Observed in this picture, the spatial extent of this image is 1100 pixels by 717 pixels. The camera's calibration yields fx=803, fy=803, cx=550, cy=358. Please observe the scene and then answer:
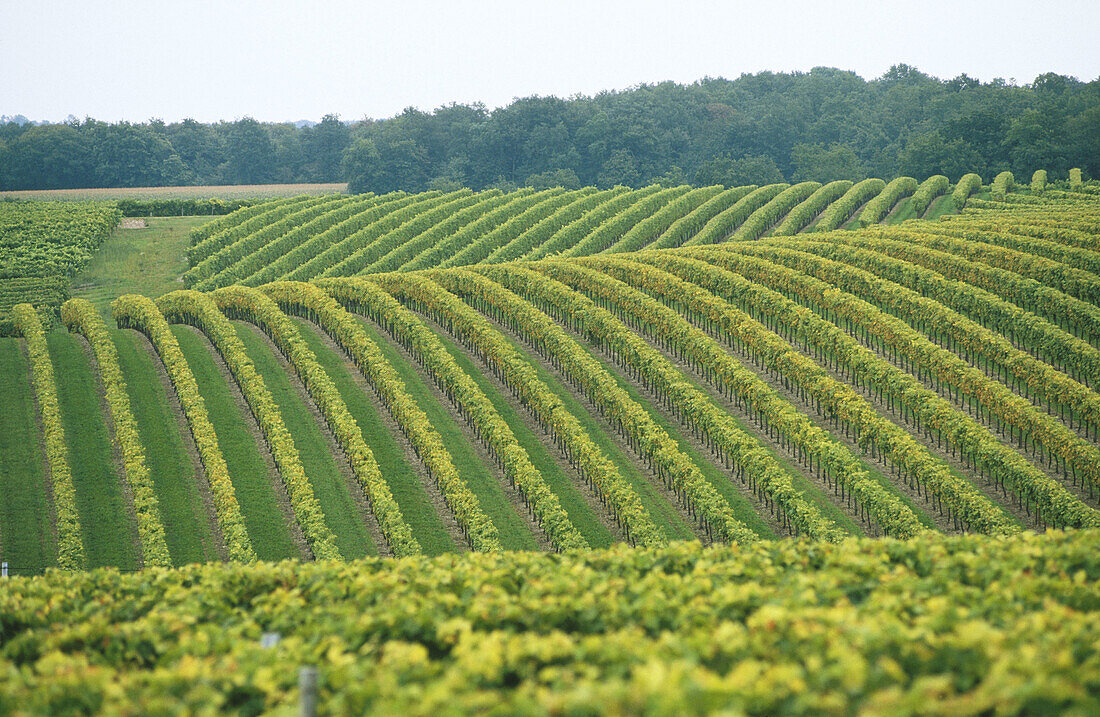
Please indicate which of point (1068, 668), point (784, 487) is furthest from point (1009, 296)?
point (1068, 668)

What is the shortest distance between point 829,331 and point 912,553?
28.6m

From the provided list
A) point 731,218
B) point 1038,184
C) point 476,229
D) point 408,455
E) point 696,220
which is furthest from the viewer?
point 1038,184

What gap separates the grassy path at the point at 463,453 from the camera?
31.0 m

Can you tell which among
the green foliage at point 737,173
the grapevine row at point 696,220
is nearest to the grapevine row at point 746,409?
the grapevine row at point 696,220

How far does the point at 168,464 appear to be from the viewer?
3475 centimetres

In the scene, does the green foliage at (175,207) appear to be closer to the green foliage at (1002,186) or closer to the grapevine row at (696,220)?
the grapevine row at (696,220)

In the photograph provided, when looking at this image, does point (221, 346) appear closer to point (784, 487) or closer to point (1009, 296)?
point (784, 487)

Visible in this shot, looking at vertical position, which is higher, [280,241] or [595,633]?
[280,241]

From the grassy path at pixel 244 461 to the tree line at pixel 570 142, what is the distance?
4158 inches

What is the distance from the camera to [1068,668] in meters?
8.52

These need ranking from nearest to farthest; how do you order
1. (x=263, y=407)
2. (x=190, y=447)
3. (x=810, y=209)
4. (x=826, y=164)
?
1. (x=190, y=447)
2. (x=263, y=407)
3. (x=810, y=209)
4. (x=826, y=164)

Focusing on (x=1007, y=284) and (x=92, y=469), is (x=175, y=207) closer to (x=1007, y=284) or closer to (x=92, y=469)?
(x=92, y=469)

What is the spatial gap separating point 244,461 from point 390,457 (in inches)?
248

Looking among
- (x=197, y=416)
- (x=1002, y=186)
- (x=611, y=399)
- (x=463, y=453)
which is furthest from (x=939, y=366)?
(x=1002, y=186)
